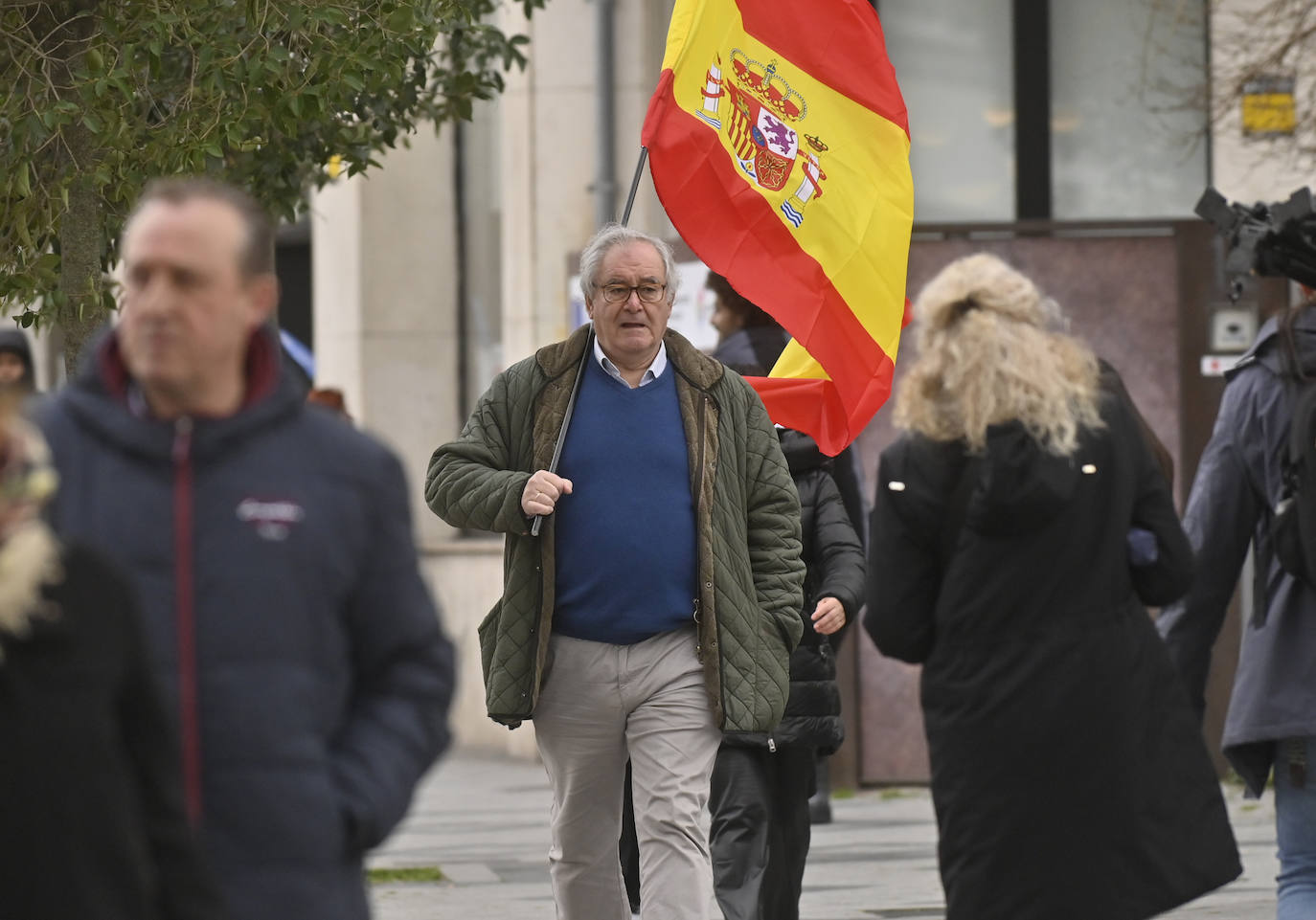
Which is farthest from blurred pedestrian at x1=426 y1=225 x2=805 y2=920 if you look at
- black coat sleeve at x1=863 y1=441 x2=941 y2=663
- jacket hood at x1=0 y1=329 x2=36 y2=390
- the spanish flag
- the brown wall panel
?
the brown wall panel

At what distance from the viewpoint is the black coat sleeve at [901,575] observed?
5414 millimetres

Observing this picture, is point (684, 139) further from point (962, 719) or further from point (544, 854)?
point (544, 854)

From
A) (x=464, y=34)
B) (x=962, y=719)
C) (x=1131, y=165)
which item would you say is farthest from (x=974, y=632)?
(x=1131, y=165)

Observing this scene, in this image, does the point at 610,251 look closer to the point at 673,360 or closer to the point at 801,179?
the point at 673,360

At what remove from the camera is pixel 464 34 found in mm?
9727

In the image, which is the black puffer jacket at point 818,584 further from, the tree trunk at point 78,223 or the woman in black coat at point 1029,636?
the tree trunk at point 78,223

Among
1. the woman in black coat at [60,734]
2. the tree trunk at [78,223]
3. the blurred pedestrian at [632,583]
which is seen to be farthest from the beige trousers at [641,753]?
the woman in black coat at [60,734]

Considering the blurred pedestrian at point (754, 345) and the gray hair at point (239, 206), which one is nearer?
the gray hair at point (239, 206)

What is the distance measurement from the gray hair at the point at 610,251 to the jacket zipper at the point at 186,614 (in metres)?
3.08

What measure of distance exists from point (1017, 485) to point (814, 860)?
5.03m

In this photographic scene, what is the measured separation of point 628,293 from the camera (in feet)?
21.0

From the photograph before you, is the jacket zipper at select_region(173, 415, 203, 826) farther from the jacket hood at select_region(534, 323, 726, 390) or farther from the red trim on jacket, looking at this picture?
the jacket hood at select_region(534, 323, 726, 390)

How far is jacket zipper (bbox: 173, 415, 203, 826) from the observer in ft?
11.1

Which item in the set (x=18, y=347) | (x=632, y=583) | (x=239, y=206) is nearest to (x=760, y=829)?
(x=632, y=583)
